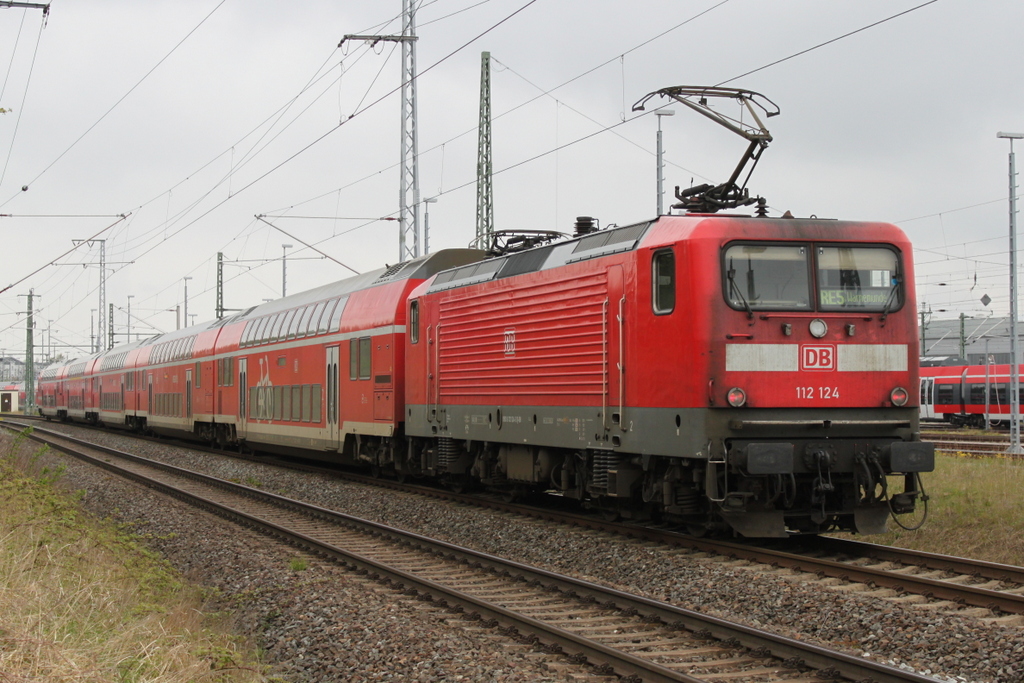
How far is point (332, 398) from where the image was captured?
68.3ft

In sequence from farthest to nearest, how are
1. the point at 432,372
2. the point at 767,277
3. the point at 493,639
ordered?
1. the point at 432,372
2. the point at 767,277
3. the point at 493,639

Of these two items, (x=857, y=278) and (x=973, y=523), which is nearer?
(x=857, y=278)

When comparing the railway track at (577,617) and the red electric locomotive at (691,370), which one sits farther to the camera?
the red electric locomotive at (691,370)

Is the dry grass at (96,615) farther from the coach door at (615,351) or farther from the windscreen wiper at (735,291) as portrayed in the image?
the windscreen wiper at (735,291)

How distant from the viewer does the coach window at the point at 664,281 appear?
10.9 m

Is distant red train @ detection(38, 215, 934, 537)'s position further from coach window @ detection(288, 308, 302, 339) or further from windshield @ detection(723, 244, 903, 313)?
coach window @ detection(288, 308, 302, 339)

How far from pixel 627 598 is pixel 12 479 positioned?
11.7 m

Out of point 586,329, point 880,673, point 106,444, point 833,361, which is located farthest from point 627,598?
point 106,444

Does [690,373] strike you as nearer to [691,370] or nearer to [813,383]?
[691,370]

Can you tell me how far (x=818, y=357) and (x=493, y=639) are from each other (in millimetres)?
4669

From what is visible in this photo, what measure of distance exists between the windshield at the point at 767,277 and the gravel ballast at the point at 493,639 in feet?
8.66

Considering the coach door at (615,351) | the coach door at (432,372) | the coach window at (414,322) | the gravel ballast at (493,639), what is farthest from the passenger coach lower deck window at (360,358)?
the coach door at (615,351)

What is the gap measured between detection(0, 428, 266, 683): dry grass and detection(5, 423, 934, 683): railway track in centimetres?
189

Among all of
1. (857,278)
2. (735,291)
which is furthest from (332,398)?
(857,278)
